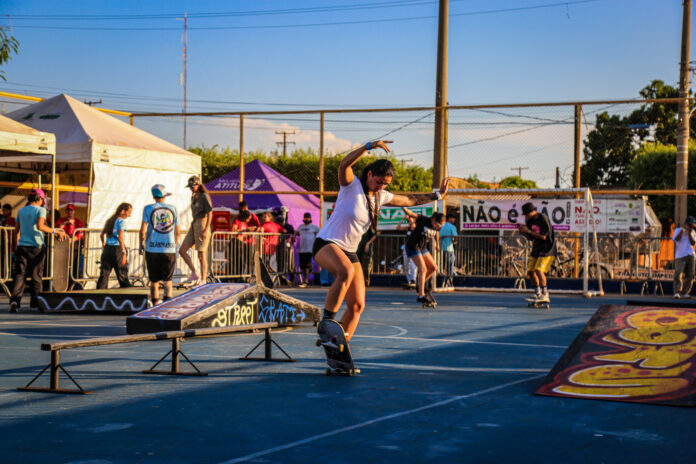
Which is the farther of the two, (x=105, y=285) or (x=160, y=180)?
(x=160, y=180)

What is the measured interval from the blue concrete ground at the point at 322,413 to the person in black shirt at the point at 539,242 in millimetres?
6076

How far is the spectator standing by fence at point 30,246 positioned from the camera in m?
13.8

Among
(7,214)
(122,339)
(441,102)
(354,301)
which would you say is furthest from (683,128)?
(122,339)

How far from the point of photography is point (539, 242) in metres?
15.6

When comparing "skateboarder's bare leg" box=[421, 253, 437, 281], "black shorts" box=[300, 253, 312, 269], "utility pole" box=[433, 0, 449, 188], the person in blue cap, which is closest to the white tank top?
the person in blue cap

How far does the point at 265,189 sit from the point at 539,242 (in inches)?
689

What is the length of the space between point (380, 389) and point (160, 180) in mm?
13313

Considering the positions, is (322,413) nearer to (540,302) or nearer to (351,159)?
(351,159)

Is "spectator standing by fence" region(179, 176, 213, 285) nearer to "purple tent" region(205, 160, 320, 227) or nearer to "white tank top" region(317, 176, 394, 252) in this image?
"white tank top" region(317, 176, 394, 252)

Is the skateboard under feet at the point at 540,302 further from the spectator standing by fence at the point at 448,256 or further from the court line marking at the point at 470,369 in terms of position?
the court line marking at the point at 470,369

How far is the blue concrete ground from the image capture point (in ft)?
14.8

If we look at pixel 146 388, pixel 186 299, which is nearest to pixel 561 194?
pixel 186 299

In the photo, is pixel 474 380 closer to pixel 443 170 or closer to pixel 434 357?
pixel 434 357

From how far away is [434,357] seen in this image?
28.3ft
